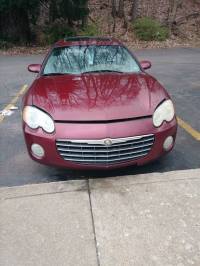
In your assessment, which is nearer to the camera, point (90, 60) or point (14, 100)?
point (90, 60)

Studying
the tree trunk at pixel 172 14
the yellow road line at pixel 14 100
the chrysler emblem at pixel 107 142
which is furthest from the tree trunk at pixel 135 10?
the chrysler emblem at pixel 107 142

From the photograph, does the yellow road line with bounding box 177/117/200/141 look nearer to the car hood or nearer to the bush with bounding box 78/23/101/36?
the car hood

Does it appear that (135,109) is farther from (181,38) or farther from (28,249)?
(181,38)

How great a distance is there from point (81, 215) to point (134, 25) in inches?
667

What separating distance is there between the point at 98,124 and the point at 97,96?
48cm

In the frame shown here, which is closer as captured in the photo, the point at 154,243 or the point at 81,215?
the point at 154,243

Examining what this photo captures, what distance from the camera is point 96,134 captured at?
3623mm

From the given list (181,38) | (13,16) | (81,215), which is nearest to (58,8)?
(13,16)

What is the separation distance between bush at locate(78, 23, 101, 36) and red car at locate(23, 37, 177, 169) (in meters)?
14.3

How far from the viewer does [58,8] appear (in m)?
17.0

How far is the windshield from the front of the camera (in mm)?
5027

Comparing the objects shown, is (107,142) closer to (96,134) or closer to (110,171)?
(96,134)

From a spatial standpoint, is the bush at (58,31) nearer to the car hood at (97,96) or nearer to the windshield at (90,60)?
the windshield at (90,60)

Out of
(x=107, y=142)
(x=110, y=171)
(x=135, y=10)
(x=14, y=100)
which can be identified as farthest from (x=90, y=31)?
(x=107, y=142)
